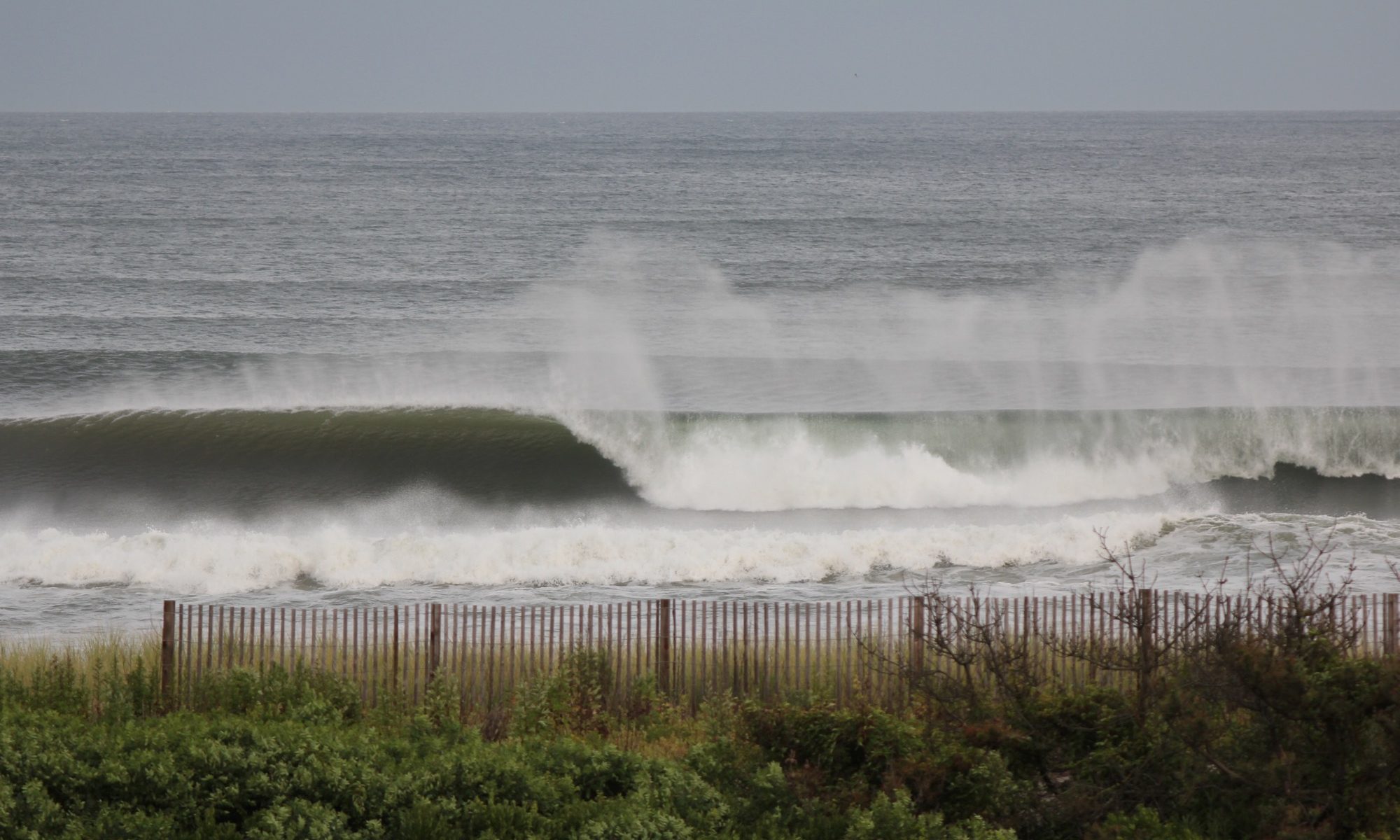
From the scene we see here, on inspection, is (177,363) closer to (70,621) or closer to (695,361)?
(695,361)

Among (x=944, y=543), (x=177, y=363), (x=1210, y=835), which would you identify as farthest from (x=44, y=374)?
(x=1210, y=835)

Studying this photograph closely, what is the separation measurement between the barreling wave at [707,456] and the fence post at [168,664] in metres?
12.4

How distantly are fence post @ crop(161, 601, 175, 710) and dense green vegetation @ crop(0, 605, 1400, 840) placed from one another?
5.58 feet

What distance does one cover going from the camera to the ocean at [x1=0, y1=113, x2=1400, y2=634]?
19172 mm

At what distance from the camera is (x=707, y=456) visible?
2625 centimetres

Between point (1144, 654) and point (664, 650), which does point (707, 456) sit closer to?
point (664, 650)

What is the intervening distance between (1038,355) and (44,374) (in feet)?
89.3

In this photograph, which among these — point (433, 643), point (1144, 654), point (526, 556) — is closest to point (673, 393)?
point (526, 556)

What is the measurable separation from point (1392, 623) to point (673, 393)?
24.1 meters

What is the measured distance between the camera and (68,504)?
939 inches

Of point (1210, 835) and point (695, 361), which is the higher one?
point (695, 361)

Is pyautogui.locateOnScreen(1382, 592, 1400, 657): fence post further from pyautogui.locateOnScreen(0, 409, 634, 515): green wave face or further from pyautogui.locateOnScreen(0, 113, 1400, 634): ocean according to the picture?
pyautogui.locateOnScreen(0, 409, 634, 515): green wave face

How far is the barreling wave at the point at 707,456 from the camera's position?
24766 millimetres

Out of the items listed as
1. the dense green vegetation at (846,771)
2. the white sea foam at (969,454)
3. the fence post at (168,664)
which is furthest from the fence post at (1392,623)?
the white sea foam at (969,454)
